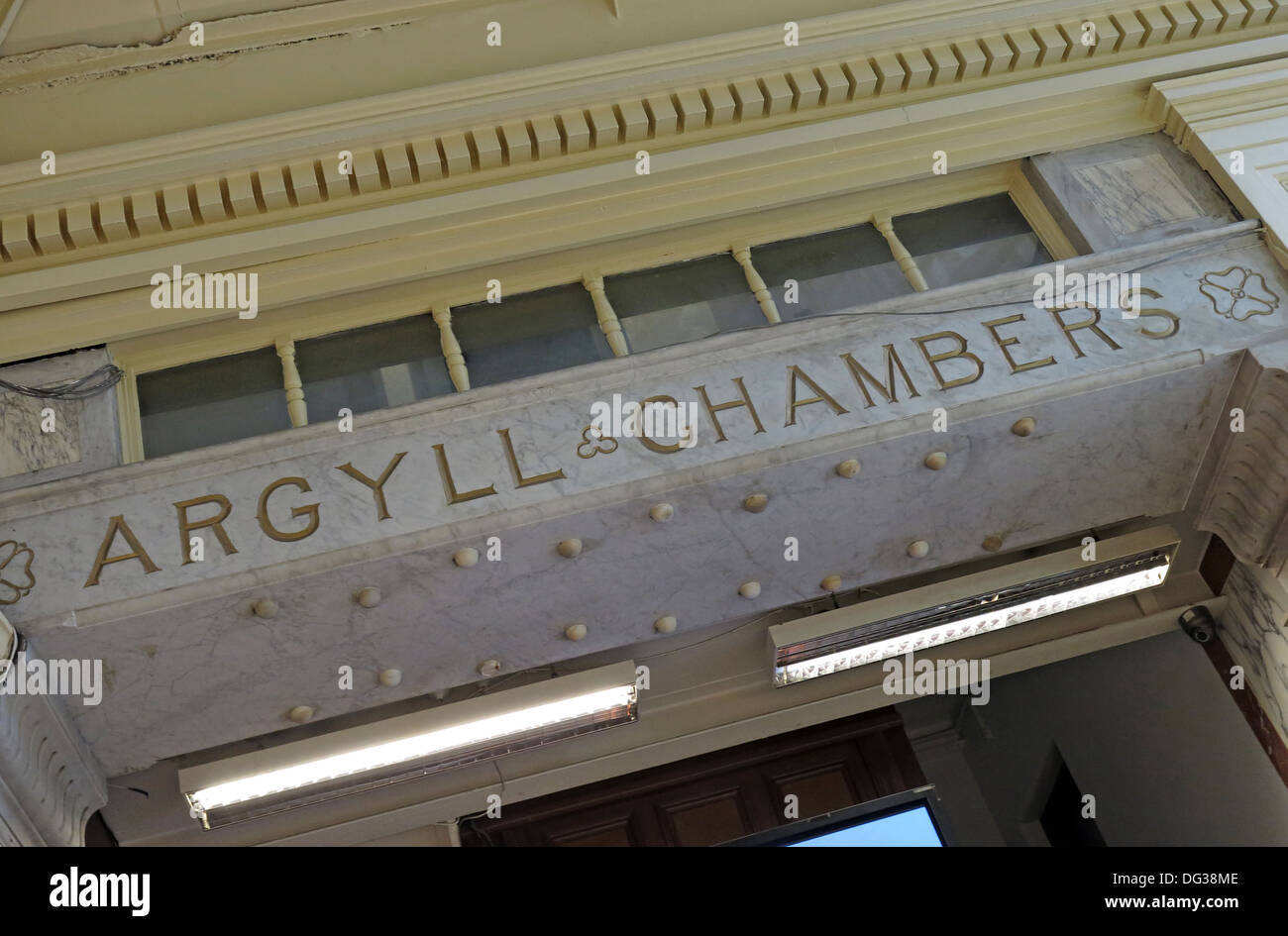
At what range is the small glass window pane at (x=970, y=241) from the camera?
452 cm

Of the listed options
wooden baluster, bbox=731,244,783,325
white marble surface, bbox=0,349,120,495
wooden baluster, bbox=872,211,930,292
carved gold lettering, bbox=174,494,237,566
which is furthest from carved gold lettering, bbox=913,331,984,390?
white marble surface, bbox=0,349,120,495

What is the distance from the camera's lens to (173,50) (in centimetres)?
422

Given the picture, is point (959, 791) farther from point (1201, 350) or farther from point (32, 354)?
point (32, 354)

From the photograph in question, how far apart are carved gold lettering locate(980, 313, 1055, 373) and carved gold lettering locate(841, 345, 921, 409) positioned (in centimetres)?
33

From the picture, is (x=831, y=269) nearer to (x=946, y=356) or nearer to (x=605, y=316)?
(x=946, y=356)

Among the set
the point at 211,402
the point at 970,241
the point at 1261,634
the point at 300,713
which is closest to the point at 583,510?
the point at 300,713

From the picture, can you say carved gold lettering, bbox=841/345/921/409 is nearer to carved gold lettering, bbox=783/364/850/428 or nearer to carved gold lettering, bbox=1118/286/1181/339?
carved gold lettering, bbox=783/364/850/428

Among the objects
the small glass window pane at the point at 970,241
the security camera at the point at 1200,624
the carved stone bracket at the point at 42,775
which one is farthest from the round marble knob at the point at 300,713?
the security camera at the point at 1200,624

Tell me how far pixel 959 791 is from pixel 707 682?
9.55 ft

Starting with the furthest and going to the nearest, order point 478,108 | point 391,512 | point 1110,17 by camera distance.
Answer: point 1110,17, point 478,108, point 391,512

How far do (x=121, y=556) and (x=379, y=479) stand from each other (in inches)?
30.1

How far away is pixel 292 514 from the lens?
12.2 feet

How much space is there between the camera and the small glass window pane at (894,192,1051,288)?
14.8 feet

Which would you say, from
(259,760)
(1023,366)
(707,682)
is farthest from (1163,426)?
(259,760)
